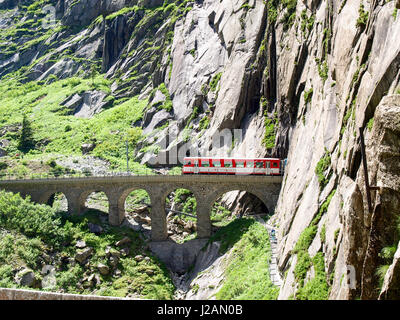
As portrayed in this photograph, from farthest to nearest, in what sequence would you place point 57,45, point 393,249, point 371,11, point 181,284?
point 57,45, point 181,284, point 371,11, point 393,249

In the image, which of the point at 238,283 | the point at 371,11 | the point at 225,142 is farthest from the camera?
the point at 225,142

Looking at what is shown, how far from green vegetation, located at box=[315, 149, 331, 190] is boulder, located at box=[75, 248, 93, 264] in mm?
28994

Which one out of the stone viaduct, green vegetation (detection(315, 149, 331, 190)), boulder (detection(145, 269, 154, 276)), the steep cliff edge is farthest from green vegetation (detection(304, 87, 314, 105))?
boulder (detection(145, 269, 154, 276))

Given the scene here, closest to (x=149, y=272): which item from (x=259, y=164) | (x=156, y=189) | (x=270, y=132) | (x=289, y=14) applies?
(x=156, y=189)

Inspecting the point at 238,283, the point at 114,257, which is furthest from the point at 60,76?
the point at 238,283

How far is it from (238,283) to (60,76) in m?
99.0

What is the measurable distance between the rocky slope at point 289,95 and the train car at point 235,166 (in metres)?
2.38

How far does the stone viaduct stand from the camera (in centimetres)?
4722

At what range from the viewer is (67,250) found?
47.0 metres

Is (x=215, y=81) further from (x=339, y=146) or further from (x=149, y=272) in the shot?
(x=339, y=146)

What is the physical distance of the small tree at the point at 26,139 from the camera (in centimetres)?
8256
